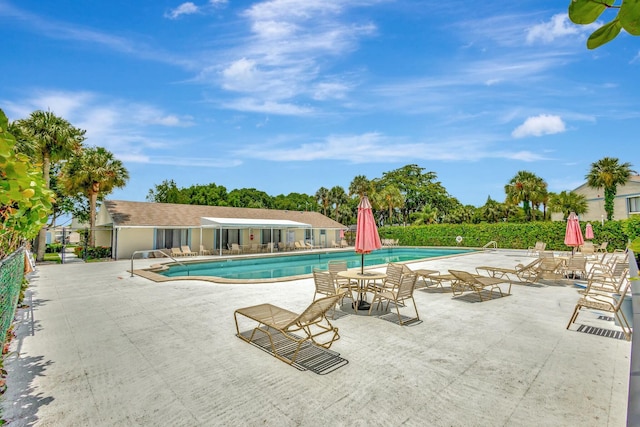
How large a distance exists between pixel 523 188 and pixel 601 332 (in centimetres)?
3240

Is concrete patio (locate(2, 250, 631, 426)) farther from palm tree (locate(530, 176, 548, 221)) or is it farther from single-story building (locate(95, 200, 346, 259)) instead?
palm tree (locate(530, 176, 548, 221))

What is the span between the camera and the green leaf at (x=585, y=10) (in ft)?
2.44

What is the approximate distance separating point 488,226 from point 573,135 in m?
13.2

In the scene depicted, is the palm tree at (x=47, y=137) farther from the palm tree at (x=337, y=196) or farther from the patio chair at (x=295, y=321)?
the palm tree at (x=337, y=196)

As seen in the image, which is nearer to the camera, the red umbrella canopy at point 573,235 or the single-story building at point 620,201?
the red umbrella canopy at point 573,235

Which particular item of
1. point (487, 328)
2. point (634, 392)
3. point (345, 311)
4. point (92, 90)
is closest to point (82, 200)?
point (92, 90)

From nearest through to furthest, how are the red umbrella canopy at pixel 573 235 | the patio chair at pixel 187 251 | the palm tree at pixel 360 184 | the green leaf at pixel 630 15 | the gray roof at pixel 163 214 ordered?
the green leaf at pixel 630 15, the red umbrella canopy at pixel 573 235, the gray roof at pixel 163 214, the patio chair at pixel 187 251, the palm tree at pixel 360 184

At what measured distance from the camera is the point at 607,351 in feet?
16.9

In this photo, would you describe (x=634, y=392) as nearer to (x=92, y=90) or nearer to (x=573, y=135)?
(x=92, y=90)

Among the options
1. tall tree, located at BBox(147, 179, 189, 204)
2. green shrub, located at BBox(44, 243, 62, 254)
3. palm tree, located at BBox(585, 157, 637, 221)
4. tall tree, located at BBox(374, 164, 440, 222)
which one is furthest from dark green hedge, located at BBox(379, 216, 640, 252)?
tall tree, located at BBox(147, 179, 189, 204)

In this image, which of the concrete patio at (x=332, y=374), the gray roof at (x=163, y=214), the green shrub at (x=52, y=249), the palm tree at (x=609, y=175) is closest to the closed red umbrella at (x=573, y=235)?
the concrete patio at (x=332, y=374)

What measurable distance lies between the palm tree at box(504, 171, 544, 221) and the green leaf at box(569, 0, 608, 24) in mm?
38763

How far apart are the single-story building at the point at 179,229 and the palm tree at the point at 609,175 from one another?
2764cm

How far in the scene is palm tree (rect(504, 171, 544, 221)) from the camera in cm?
3325
